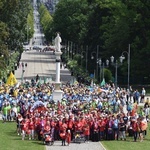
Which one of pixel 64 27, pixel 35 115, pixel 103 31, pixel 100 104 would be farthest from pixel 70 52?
pixel 35 115

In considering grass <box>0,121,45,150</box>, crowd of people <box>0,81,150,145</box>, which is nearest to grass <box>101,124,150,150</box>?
crowd of people <box>0,81,150,145</box>

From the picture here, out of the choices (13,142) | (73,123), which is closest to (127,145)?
(73,123)

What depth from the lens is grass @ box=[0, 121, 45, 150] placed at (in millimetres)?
30734

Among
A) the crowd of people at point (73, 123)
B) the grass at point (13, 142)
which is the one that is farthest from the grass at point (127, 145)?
the grass at point (13, 142)

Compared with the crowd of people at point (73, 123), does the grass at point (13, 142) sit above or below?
below

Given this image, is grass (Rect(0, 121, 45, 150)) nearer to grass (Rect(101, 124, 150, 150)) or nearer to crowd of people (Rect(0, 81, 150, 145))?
crowd of people (Rect(0, 81, 150, 145))

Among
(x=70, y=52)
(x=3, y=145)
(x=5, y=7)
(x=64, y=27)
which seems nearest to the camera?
(x=3, y=145)

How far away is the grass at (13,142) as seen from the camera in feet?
101

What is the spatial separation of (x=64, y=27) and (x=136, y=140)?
9479 centimetres

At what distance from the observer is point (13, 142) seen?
105 feet

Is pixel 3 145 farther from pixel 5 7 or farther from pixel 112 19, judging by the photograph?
pixel 112 19

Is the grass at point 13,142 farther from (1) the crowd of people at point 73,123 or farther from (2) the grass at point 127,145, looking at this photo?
(2) the grass at point 127,145

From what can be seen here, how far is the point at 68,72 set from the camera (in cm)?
9488

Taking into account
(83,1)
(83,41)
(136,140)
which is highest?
(83,1)
